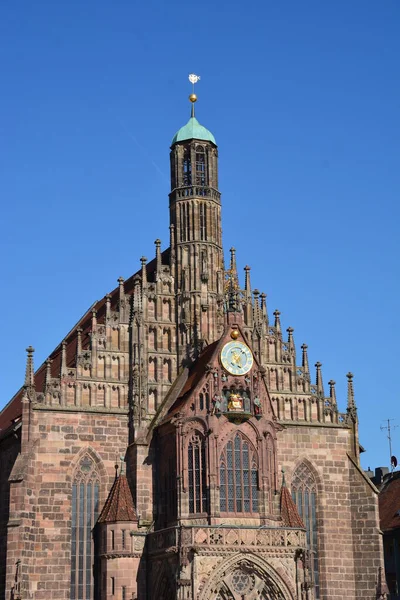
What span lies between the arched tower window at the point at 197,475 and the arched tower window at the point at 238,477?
2.94 ft

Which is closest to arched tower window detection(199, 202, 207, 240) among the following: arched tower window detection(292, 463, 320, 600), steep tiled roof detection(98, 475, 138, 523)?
arched tower window detection(292, 463, 320, 600)

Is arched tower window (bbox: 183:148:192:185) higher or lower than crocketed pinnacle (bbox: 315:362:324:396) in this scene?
higher

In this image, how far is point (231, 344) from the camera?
5488 centimetres

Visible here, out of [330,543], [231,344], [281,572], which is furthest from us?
[330,543]

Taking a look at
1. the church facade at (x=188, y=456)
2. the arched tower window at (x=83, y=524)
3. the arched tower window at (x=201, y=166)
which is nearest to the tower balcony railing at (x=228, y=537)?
the church facade at (x=188, y=456)

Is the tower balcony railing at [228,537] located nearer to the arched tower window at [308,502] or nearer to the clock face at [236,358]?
A: the arched tower window at [308,502]

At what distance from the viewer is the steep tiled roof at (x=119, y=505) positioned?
53125mm

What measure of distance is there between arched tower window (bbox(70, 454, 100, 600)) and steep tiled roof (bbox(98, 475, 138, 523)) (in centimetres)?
104

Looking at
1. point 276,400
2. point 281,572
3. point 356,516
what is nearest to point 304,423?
point 276,400

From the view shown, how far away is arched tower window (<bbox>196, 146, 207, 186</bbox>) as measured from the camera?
2434 inches

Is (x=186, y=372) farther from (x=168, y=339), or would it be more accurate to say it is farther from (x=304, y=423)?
(x=304, y=423)

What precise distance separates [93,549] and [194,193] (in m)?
20.6

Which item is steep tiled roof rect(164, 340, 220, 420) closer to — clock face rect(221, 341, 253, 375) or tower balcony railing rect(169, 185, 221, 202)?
clock face rect(221, 341, 253, 375)

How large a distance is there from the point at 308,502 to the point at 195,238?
15.9 metres
